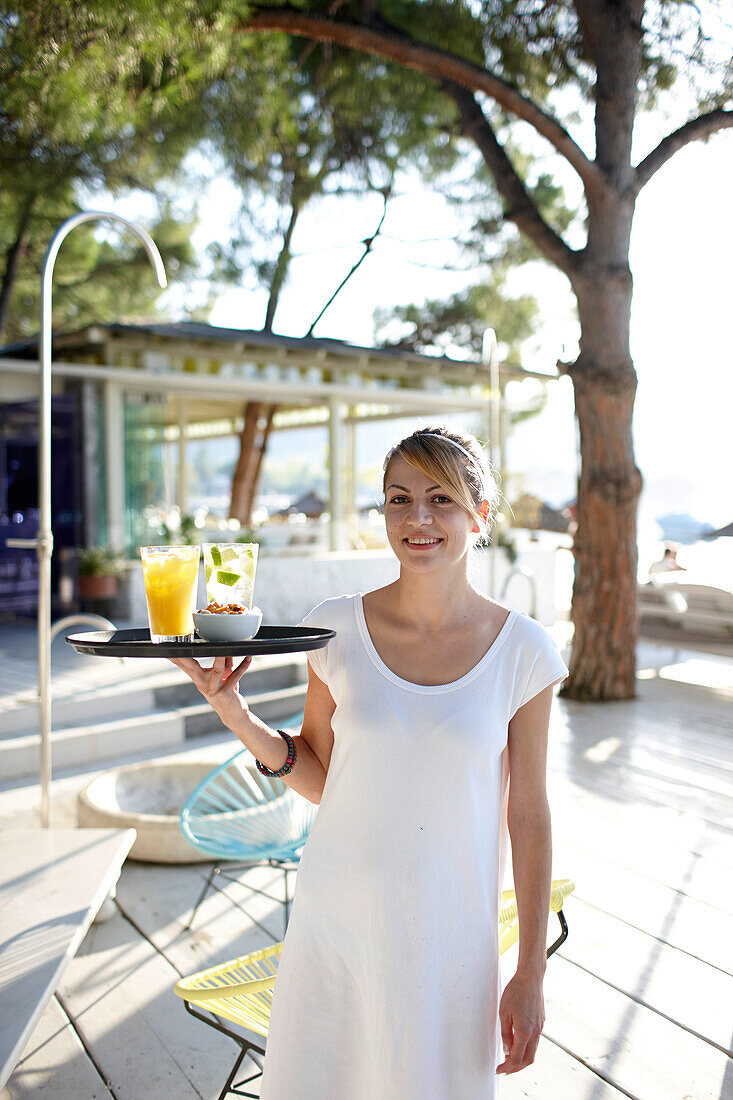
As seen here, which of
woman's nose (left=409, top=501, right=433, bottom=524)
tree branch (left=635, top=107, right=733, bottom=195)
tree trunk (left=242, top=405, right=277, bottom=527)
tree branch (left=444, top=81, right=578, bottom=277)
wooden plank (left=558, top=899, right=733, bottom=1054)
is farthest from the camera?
tree trunk (left=242, top=405, right=277, bottom=527)

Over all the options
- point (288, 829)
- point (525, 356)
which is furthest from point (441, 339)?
point (288, 829)

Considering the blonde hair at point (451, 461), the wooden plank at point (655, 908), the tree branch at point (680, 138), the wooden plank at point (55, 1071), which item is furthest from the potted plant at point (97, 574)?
the blonde hair at point (451, 461)

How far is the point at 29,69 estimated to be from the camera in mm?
4535

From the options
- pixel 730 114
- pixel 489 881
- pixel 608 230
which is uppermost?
pixel 730 114

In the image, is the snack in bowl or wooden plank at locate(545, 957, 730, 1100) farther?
wooden plank at locate(545, 957, 730, 1100)

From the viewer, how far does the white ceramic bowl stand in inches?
53.0

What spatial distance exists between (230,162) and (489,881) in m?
10.9

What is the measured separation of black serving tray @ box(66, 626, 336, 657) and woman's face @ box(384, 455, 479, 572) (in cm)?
20

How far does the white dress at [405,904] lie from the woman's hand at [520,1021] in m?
0.03

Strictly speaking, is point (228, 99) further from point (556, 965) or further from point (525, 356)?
point (556, 965)

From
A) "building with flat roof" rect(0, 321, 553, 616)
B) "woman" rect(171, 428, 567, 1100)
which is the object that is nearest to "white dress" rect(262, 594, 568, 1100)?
"woman" rect(171, 428, 567, 1100)

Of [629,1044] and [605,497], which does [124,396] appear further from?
[629,1044]

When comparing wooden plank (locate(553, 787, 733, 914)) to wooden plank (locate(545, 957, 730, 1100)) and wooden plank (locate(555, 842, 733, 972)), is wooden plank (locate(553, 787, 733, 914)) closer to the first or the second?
wooden plank (locate(555, 842, 733, 972))

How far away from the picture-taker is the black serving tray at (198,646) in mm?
1250
